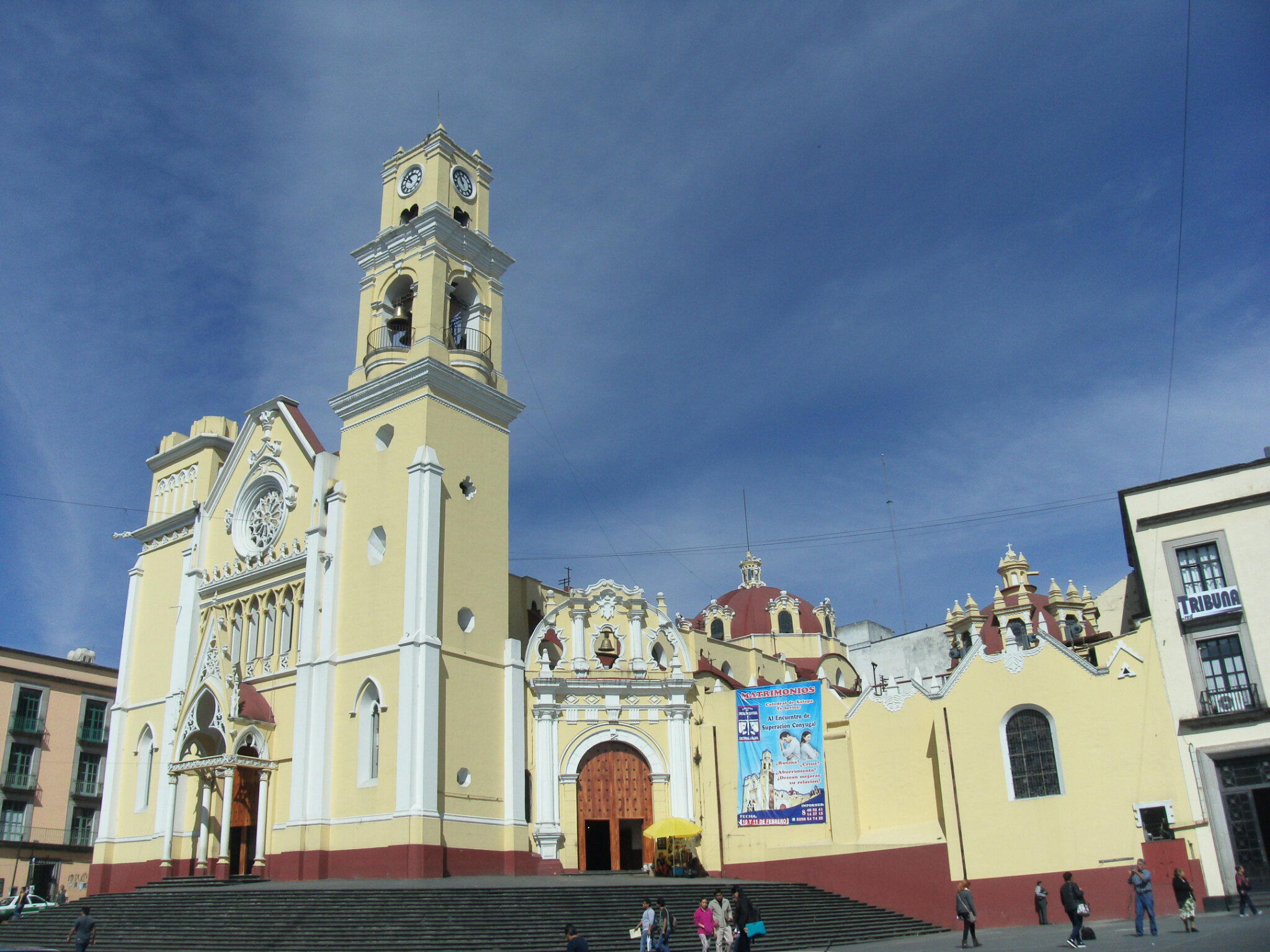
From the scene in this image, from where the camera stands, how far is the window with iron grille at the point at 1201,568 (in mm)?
23250

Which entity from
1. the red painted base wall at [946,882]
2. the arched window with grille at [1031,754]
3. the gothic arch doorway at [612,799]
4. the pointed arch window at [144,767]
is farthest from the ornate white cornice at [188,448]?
the arched window with grille at [1031,754]

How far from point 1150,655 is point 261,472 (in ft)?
79.7

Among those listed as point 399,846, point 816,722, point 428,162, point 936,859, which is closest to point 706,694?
point 816,722

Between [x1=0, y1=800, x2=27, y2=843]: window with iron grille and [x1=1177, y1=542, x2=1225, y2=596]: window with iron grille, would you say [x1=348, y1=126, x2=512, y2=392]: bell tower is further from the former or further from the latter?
[x1=0, y1=800, x2=27, y2=843]: window with iron grille

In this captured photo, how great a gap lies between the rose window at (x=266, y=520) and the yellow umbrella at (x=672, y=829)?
13.3 metres

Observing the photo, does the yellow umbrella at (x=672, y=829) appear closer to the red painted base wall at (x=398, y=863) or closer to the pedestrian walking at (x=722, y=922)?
the red painted base wall at (x=398, y=863)

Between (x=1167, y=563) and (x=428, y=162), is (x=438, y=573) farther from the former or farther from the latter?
(x=1167, y=563)

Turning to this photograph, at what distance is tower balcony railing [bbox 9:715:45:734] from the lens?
39.4 metres

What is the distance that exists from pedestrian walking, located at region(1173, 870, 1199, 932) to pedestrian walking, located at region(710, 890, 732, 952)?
811cm

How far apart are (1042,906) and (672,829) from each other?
8.80m

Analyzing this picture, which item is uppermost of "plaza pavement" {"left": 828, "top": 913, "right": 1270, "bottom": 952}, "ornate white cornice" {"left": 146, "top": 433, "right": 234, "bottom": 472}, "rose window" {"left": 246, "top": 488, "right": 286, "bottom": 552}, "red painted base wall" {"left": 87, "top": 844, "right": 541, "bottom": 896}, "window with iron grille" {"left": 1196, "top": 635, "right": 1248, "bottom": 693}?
"ornate white cornice" {"left": 146, "top": 433, "right": 234, "bottom": 472}

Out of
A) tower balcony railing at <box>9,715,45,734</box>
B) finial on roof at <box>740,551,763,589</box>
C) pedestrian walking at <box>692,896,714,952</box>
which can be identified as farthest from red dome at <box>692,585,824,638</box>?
pedestrian walking at <box>692,896,714,952</box>

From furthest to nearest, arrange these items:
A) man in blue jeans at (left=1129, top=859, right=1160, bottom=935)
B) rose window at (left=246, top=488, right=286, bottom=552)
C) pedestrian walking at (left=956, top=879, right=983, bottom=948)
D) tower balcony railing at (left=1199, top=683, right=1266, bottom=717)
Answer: rose window at (left=246, top=488, right=286, bottom=552) → tower balcony railing at (left=1199, top=683, right=1266, bottom=717) → pedestrian walking at (left=956, top=879, right=983, bottom=948) → man in blue jeans at (left=1129, top=859, right=1160, bottom=935)

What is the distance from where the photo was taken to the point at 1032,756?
23.9m
